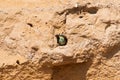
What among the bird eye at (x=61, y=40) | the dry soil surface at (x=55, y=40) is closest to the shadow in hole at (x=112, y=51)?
the dry soil surface at (x=55, y=40)

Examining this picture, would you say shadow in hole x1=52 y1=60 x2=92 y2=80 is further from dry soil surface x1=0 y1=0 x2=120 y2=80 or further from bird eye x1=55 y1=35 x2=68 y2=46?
bird eye x1=55 y1=35 x2=68 y2=46

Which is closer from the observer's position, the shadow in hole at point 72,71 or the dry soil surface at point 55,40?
the dry soil surface at point 55,40

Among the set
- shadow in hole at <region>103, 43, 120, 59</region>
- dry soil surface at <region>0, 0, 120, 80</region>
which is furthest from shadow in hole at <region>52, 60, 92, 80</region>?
shadow in hole at <region>103, 43, 120, 59</region>

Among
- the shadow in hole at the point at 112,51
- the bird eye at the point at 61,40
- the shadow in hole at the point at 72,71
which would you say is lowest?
the shadow in hole at the point at 72,71

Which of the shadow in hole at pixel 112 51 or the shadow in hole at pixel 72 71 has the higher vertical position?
the shadow in hole at pixel 112 51

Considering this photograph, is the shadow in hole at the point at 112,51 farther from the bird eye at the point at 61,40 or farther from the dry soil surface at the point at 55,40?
the bird eye at the point at 61,40

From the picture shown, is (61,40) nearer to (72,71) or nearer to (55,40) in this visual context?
(55,40)

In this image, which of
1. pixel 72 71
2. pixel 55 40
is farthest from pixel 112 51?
pixel 55 40

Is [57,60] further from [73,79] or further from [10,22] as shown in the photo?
[10,22]

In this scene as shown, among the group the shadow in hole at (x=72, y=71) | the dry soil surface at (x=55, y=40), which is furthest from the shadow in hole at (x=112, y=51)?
the shadow in hole at (x=72, y=71)

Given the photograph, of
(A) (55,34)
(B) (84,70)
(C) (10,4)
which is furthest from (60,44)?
(C) (10,4)
